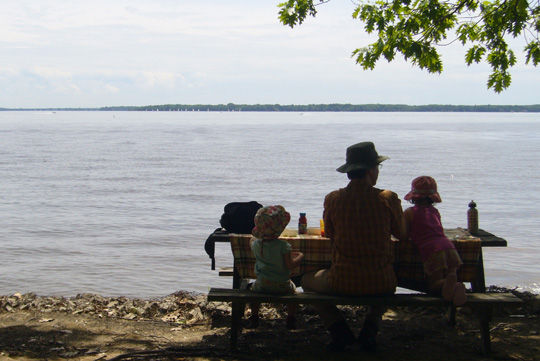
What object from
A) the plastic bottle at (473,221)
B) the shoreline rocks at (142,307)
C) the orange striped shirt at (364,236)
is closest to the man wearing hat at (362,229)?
the orange striped shirt at (364,236)

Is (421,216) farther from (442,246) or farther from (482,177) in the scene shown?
(482,177)

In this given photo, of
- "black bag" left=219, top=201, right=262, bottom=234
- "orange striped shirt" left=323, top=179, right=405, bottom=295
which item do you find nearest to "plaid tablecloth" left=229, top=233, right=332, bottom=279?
"black bag" left=219, top=201, right=262, bottom=234

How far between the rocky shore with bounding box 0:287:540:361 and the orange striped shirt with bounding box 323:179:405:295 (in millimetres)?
566

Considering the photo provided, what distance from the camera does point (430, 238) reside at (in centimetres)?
517

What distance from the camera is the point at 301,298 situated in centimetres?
494

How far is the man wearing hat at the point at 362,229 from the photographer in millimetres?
4871

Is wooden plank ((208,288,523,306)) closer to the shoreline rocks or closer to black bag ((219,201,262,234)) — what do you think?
black bag ((219,201,262,234))

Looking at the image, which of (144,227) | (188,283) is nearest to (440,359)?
(188,283)

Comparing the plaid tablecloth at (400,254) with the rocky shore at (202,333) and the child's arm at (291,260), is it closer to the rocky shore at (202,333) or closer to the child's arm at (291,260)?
the child's arm at (291,260)

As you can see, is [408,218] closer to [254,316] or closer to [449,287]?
[449,287]

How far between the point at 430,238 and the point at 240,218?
173cm

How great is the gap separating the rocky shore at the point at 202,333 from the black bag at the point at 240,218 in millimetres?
908

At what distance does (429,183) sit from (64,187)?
17749mm

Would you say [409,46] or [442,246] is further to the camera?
[409,46]
